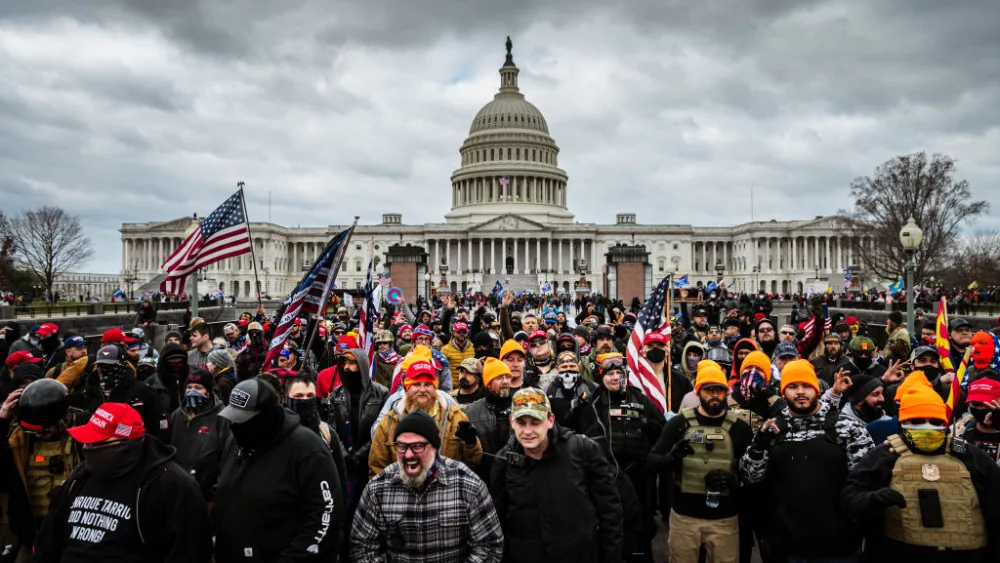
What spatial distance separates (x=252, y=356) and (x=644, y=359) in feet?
19.1

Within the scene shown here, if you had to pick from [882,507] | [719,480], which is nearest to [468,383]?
[719,480]

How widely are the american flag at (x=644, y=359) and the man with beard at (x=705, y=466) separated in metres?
1.79

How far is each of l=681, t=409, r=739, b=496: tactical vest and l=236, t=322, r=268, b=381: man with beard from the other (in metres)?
6.19

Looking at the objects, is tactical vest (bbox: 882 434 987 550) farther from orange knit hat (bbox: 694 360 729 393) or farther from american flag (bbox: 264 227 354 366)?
american flag (bbox: 264 227 354 366)

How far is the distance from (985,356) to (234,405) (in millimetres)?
6857

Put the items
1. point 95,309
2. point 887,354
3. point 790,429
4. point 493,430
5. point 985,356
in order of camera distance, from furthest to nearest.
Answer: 1. point 95,309
2. point 887,354
3. point 985,356
4. point 493,430
5. point 790,429

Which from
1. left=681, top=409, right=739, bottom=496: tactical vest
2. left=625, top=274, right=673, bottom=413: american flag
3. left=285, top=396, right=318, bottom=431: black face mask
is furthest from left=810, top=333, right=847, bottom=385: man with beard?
left=285, top=396, right=318, bottom=431: black face mask

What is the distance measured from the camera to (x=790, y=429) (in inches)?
197

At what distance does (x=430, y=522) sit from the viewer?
4.11m

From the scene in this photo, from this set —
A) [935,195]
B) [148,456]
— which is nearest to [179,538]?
[148,456]

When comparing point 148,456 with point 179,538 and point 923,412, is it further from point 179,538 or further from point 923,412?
point 923,412

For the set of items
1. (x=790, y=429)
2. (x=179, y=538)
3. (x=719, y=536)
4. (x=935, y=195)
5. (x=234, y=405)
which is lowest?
(x=719, y=536)

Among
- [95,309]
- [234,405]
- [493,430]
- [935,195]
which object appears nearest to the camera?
[234,405]

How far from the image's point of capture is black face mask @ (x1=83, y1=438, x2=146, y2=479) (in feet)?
12.8
